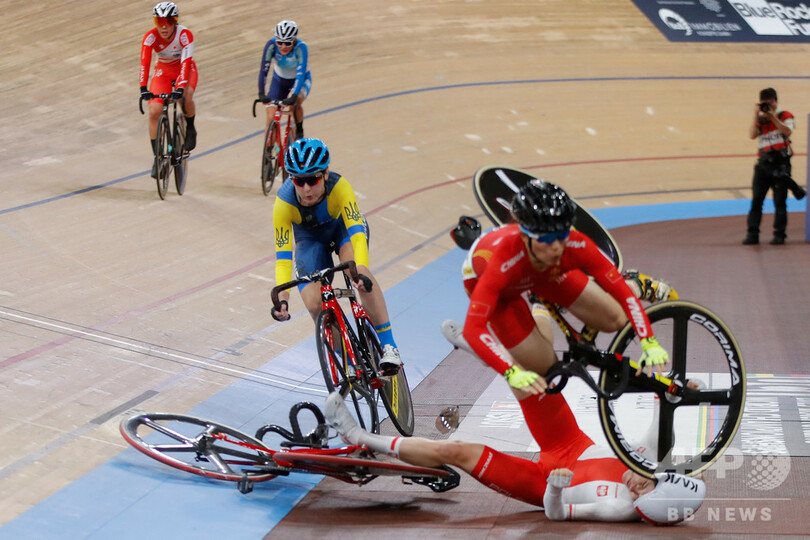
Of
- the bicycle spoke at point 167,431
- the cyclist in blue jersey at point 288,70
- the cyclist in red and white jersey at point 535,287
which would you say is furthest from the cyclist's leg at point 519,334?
the cyclist in blue jersey at point 288,70

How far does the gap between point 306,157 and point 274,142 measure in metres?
3.95

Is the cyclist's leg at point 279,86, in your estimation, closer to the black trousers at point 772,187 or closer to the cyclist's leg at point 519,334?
the black trousers at point 772,187

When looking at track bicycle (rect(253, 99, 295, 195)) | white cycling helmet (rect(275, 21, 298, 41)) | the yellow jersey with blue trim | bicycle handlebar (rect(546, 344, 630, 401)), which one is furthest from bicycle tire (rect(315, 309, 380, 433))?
white cycling helmet (rect(275, 21, 298, 41))

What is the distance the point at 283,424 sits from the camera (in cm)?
400

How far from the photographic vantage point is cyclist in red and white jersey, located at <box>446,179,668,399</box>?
275cm

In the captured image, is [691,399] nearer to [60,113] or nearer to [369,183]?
[369,183]

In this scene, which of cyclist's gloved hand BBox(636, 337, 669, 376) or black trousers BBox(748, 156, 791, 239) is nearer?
cyclist's gloved hand BBox(636, 337, 669, 376)

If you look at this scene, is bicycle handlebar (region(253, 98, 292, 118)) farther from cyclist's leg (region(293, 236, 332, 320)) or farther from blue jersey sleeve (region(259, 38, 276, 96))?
cyclist's leg (region(293, 236, 332, 320))

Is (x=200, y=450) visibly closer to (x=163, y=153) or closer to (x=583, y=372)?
(x=583, y=372)

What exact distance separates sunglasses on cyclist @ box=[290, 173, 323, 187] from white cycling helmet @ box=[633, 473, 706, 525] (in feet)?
5.49

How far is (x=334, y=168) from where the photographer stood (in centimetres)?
836

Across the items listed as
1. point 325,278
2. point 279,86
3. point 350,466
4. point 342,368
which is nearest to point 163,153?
point 279,86

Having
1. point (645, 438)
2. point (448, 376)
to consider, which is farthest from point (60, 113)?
point (645, 438)

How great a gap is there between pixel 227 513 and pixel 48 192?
4.35 m
